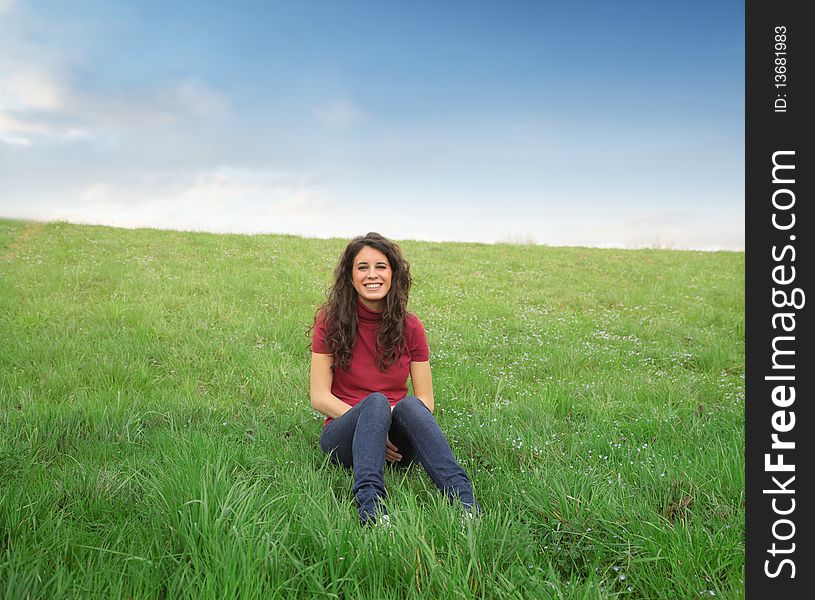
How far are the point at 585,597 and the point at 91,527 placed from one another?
8.72ft

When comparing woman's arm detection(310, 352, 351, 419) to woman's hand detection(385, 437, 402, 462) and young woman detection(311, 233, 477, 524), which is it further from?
woman's hand detection(385, 437, 402, 462)

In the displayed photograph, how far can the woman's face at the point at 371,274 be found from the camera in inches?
176

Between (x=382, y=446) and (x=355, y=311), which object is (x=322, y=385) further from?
(x=382, y=446)

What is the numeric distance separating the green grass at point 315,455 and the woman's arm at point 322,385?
404 millimetres

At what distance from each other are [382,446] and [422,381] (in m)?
0.97

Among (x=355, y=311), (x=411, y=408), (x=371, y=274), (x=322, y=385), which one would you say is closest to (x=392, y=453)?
(x=411, y=408)

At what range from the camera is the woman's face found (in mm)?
4465

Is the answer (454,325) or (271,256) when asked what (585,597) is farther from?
(271,256)

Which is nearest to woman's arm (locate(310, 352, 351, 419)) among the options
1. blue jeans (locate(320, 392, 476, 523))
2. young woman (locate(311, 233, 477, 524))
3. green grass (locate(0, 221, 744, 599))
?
young woman (locate(311, 233, 477, 524))

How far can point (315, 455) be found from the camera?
436 cm

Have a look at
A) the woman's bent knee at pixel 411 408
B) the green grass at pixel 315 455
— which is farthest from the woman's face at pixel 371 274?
the green grass at pixel 315 455
